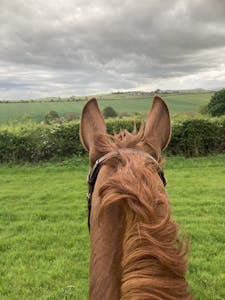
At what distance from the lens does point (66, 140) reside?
47.2 feet

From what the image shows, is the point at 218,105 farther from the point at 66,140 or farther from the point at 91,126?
the point at 91,126

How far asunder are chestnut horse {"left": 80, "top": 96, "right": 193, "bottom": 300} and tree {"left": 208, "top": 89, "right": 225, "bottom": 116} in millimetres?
17823

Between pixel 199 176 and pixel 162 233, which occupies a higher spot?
pixel 162 233

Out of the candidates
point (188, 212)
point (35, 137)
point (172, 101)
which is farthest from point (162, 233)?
point (172, 101)

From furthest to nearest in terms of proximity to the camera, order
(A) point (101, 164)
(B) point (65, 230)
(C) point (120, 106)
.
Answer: (C) point (120, 106) < (B) point (65, 230) < (A) point (101, 164)

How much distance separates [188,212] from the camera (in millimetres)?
7879

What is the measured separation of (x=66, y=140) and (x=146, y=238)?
13232 mm

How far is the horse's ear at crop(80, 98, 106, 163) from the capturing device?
2.02 m

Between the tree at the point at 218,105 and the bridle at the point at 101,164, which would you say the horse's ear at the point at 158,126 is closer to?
the bridle at the point at 101,164

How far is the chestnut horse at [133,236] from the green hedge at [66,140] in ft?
40.4

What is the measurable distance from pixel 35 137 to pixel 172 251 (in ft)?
43.9

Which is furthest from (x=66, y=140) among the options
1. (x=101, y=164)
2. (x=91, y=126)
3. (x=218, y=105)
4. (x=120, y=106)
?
(x=120, y=106)

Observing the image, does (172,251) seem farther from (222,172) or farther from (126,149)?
(222,172)

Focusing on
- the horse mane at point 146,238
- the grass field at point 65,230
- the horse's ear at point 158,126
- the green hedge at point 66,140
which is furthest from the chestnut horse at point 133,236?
the green hedge at point 66,140
